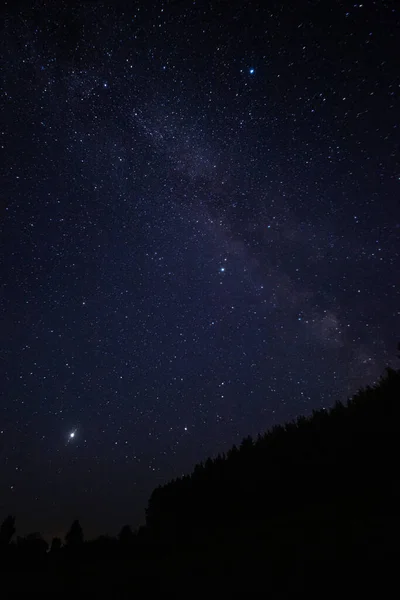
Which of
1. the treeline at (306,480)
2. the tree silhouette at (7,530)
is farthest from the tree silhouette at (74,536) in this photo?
the treeline at (306,480)

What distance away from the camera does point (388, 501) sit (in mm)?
11195

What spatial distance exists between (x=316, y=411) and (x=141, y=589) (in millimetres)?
14189

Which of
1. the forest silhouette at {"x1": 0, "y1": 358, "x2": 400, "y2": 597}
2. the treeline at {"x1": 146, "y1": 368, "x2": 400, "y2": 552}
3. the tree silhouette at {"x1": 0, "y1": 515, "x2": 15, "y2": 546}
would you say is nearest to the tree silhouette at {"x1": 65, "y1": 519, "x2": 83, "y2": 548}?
the forest silhouette at {"x1": 0, "y1": 358, "x2": 400, "y2": 597}

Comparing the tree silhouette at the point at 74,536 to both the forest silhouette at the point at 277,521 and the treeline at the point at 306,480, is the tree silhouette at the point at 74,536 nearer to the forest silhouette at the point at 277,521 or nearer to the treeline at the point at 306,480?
the forest silhouette at the point at 277,521

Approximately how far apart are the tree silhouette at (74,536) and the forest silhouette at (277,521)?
118mm

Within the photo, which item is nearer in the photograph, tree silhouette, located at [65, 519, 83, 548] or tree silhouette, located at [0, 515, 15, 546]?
tree silhouette, located at [65, 519, 83, 548]

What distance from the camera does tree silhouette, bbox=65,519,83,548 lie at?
2759 centimetres

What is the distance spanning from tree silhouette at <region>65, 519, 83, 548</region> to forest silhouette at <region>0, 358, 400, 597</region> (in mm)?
118

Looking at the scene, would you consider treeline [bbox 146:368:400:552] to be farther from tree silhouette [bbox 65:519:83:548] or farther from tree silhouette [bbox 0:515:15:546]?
tree silhouette [bbox 0:515:15:546]

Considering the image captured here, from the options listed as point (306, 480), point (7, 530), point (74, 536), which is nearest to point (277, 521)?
point (306, 480)

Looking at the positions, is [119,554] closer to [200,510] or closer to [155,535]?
[155,535]

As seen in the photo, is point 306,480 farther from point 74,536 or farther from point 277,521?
point 74,536

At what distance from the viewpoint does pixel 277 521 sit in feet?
48.0

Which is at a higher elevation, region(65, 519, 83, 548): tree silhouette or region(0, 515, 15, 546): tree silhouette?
region(0, 515, 15, 546): tree silhouette
